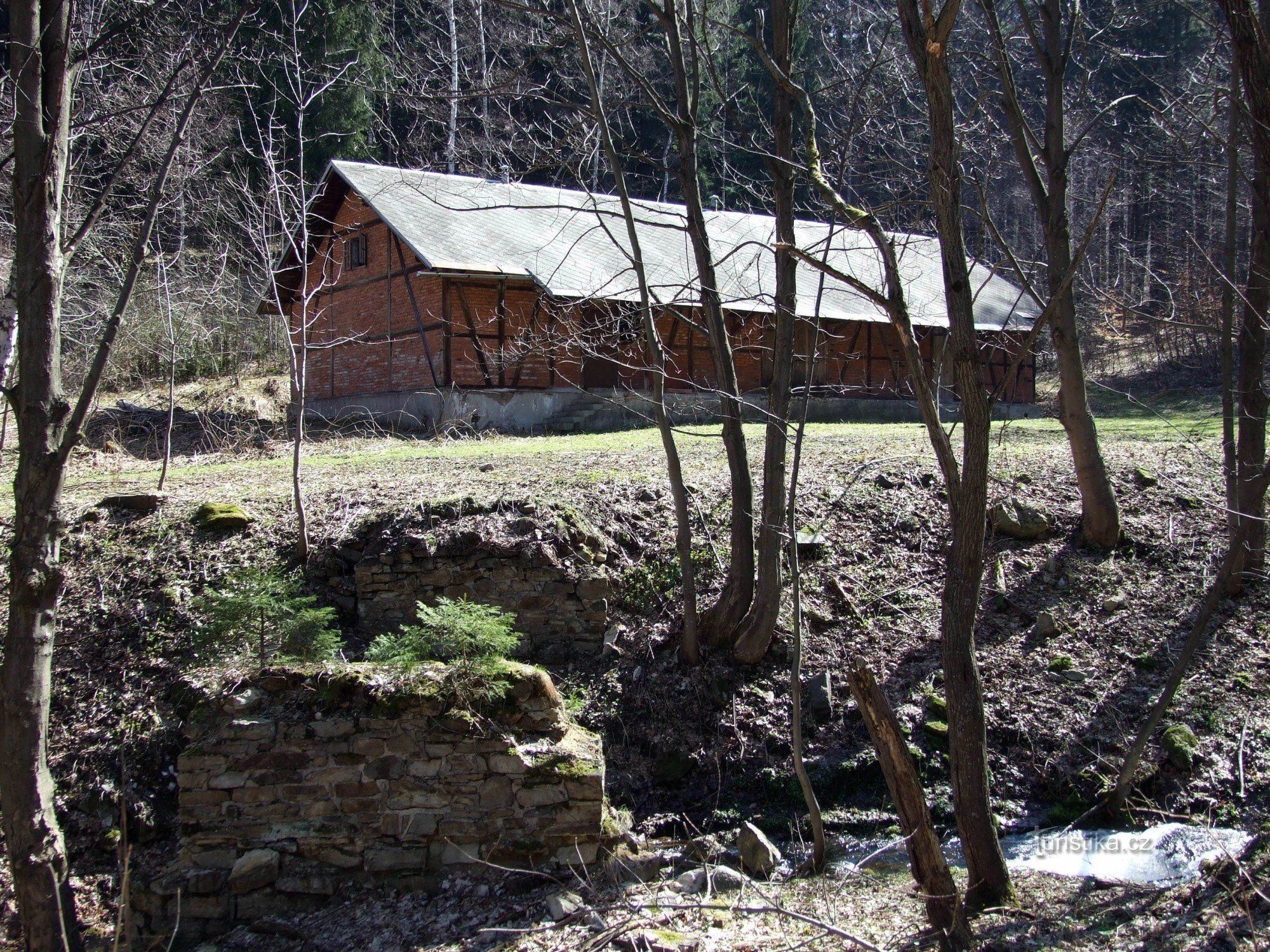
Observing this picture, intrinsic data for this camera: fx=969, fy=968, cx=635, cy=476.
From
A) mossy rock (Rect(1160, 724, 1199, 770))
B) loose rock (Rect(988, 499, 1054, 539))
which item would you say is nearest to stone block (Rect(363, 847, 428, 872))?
mossy rock (Rect(1160, 724, 1199, 770))

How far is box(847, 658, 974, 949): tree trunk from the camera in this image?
14.9 ft

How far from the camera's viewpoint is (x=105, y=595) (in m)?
7.79

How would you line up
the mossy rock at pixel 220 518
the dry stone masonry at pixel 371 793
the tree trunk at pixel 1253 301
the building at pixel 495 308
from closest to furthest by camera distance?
the tree trunk at pixel 1253 301 → the dry stone masonry at pixel 371 793 → the mossy rock at pixel 220 518 → the building at pixel 495 308

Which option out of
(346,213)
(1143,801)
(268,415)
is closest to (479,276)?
→ (346,213)

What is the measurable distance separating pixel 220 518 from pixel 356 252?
12.6 meters

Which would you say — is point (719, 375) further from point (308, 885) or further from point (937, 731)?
point (308, 885)

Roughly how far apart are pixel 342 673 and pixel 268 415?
47.5ft

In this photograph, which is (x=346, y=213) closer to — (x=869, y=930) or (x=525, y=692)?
(x=525, y=692)

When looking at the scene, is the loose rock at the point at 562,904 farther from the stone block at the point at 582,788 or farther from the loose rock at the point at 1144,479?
the loose rock at the point at 1144,479

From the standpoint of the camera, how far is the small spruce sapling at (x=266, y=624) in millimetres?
6758

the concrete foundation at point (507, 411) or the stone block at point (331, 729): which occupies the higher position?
the concrete foundation at point (507, 411)

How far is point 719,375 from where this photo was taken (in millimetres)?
7691

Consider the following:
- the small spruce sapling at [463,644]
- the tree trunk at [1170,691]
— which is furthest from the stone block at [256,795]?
the tree trunk at [1170,691]

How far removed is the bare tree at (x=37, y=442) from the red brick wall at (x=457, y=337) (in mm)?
10687
